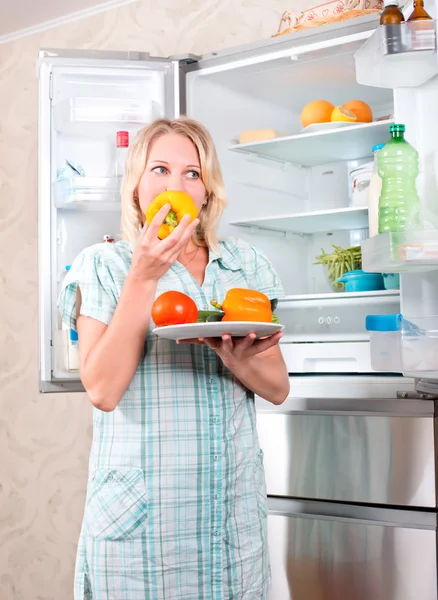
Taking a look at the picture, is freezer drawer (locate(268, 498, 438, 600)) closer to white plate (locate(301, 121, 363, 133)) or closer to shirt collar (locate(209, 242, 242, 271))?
shirt collar (locate(209, 242, 242, 271))

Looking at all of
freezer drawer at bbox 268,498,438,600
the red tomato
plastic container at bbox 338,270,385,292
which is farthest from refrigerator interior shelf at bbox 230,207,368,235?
the red tomato

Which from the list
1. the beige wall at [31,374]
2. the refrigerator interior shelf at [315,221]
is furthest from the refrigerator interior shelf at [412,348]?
the beige wall at [31,374]

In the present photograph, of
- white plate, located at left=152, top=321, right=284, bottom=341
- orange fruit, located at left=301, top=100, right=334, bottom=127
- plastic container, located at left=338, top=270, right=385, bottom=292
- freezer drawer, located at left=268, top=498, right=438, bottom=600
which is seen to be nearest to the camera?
white plate, located at left=152, top=321, right=284, bottom=341

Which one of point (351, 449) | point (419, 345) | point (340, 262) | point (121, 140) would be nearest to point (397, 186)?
point (419, 345)

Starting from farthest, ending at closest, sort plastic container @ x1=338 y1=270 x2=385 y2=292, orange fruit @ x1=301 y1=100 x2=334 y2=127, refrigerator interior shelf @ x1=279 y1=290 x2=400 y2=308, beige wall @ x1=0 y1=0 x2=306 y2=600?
1. beige wall @ x1=0 y1=0 x2=306 y2=600
2. orange fruit @ x1=301 y1=100 x2=334 y2=127
3. plastic container @ x1=338 y1=270 x2=385 y2=292
4. refrigerator interior shelf @ x1=279 y1=290 x2=400 y2=308

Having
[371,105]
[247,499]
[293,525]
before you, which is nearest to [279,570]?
[293,525]

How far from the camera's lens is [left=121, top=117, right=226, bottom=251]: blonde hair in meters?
1.43

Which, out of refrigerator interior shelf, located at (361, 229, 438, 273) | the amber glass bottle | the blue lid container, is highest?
the amber glass bottle

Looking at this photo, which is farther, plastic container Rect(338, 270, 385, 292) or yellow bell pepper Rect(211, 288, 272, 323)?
plastic container Rect(338, 270, 385, 292)

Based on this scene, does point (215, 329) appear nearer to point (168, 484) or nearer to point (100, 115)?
point (168, 484)

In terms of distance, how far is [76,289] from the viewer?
54.7 inches

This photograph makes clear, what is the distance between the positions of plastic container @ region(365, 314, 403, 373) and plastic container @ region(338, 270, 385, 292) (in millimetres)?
571

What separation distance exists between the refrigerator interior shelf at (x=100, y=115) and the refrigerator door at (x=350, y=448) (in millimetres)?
956

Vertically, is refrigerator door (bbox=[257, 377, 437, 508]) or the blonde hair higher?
the blonde hair
